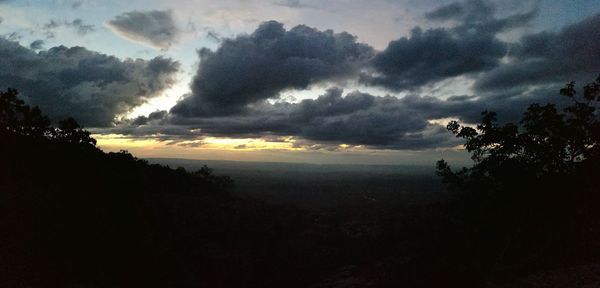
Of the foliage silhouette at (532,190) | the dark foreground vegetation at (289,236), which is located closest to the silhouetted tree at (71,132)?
the dark foreground vegetation at (289,236)

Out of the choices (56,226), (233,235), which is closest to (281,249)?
(233,235)

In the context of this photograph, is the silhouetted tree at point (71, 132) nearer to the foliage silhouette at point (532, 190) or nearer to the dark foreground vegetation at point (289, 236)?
the dark foreground vegetation at point (289, 236)

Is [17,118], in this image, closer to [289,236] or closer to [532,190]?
[289,236]

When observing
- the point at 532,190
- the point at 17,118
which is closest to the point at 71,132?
the point at 17,118

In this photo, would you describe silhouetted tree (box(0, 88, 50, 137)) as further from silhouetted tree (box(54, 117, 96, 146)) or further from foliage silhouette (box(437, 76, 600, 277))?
foliage silhouette (box(437, 76, 600, 277))

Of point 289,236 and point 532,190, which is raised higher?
point 532,190

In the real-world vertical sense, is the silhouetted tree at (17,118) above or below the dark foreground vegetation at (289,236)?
above
